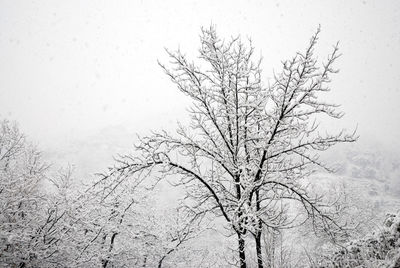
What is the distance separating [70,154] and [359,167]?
7535 centimetres

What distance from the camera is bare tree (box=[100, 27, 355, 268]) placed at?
18.4ft

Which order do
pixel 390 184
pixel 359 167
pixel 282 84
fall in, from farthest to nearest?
pixel 359 167 → pixel 390 184 → pixel 282 84

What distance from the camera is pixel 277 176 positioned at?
5.88 meters

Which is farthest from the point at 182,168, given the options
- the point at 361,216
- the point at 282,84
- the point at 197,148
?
the point at 361,216

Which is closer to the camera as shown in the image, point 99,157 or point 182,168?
point 182,168

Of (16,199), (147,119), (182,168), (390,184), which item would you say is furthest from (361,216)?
(147,119)

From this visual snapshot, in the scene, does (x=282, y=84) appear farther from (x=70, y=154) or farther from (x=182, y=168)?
(x=70, y=154)

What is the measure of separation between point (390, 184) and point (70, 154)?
7863 cm

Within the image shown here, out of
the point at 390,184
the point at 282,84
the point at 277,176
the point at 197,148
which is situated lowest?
the point at 277,176

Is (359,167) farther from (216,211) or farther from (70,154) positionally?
(70,154)

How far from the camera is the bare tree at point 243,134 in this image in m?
5.62

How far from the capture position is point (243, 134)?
6.58 m

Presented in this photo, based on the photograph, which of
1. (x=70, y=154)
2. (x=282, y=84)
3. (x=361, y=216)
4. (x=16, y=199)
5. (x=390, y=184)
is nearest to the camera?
(x=282, y=84)

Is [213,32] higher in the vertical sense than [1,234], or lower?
higher
